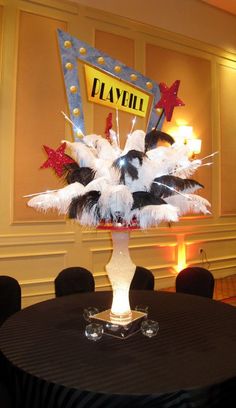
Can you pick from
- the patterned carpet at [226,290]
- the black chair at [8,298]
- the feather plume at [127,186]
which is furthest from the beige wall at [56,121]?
the feather plume at [127,186]

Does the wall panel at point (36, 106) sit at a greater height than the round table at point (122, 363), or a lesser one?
greater

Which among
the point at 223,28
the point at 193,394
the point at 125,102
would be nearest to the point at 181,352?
the point at 193,394

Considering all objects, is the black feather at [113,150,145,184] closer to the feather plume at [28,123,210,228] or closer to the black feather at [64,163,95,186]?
Answer: the feather plume at [28,123,210,228]

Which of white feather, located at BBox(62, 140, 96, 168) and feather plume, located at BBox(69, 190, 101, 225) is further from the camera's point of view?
white feather, located at BBox(62, 140, 96, 168)

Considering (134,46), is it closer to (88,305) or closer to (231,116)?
(231,116)

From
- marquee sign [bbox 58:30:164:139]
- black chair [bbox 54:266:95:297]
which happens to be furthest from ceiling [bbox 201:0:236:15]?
black chair [bbox 54:266:95:297]

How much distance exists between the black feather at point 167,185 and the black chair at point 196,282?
3.80 ft

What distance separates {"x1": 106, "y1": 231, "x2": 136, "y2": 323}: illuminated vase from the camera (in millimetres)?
1804

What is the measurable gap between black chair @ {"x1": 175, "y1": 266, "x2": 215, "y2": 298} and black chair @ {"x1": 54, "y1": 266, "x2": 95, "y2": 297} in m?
0.71

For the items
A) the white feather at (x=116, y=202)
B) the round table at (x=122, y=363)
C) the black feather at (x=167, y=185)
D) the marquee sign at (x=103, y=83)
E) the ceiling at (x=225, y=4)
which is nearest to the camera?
the round table at (x=122, y=363)

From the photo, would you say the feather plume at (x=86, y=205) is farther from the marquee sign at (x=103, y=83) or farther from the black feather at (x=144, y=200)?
the marquee sign at (x=103, y=83)

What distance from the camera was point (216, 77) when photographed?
6.02 m

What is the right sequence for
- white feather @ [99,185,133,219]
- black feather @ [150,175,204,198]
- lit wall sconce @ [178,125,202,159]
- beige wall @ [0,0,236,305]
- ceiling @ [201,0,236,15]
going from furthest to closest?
ceiling @ [201,0,236,15] < lit wall sconce @ [178,125,202,159] < beige wall @ [0,0,236,305] < black feather @ [150,175,204,198] < white feather @ [99,185,133,219]

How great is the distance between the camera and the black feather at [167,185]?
1.72 metres
